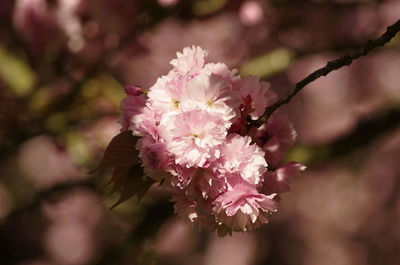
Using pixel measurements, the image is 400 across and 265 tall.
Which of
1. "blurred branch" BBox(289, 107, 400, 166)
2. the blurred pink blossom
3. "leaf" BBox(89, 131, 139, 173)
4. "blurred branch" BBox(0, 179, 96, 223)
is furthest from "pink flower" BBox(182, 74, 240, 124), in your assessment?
the blurred pink blossom

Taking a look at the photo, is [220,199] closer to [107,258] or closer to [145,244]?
[145,244]

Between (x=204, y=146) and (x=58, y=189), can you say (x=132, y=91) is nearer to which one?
(x=204, y=146)

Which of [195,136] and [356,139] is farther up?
[195,136]

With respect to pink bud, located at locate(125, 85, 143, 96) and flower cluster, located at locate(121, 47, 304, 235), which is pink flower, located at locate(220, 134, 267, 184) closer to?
flower cluster, located at locate(121, 47, 304, 235)

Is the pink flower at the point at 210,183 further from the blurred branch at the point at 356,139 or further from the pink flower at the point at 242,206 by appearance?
the blurred branch at the point at 356,139

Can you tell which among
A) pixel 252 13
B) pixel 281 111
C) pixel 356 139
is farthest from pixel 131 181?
pixel 281 111

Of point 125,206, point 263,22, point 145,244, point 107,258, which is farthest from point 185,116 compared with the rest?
point 263,22
